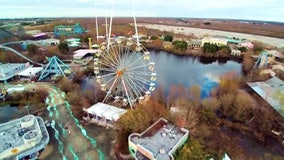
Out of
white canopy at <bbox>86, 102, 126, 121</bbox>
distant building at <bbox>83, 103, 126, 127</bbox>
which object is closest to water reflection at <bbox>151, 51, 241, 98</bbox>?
white canopy at <bbox>86, 102, 126, 121</bbox>

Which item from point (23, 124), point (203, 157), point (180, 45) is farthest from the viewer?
point (180, 45)

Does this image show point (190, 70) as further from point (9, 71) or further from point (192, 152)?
point (9, 71)

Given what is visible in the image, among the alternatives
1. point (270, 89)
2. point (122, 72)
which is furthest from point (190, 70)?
point (122, 72)

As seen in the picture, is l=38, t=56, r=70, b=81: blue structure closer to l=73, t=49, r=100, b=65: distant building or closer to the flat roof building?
l=73, t=49, r=100, b=65: distant building

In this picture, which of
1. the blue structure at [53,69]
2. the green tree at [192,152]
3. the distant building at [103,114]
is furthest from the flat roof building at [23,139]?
the blue structure at [53,69]

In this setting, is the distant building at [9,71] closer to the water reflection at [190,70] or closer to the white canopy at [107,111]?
the white canopy at [107,111]

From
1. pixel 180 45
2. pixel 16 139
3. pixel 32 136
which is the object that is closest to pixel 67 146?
pixel 32 136

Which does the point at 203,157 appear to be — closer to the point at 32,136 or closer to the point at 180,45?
the point at 32,136
